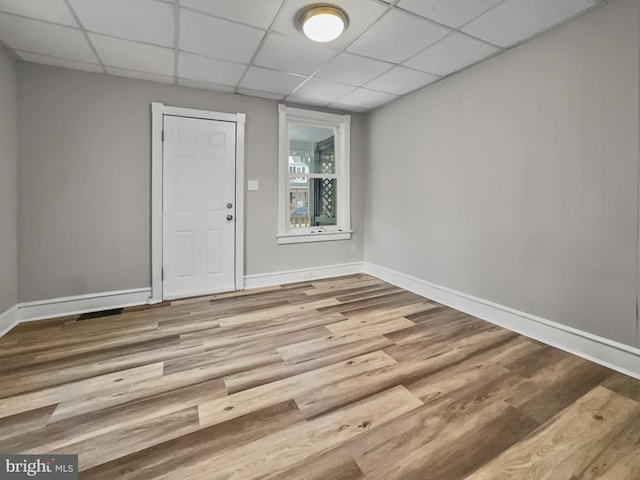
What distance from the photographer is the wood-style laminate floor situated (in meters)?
1.25

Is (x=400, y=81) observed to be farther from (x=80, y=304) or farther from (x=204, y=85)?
(x=80, y=304)

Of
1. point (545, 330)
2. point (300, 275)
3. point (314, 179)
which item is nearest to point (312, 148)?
point (314, 179)

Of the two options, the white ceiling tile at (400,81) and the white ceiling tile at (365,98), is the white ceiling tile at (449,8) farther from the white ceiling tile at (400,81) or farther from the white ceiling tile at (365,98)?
the white ceiling tile at (365,98)

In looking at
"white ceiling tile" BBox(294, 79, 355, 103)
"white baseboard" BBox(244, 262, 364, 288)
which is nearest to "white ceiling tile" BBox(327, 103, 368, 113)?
"white ceiling tile" BBox(294, 79, 355, 103)

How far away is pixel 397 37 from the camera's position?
2.34m

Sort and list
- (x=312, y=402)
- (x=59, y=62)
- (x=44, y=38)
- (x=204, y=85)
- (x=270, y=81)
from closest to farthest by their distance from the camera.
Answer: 1. (x=312, y=402)
2. (x=44, y=38)
3. (x=59, y=62)
4. (x=270, y=81)
5. (x=204, y=85)

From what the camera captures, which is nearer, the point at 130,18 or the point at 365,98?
the point at 130,18

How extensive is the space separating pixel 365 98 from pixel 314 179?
1.29 meters

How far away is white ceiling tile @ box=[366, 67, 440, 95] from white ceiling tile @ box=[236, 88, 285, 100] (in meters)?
1.10

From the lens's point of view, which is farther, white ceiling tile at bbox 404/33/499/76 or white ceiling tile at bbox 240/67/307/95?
white ceiling tile at bbox 240/67/307/95

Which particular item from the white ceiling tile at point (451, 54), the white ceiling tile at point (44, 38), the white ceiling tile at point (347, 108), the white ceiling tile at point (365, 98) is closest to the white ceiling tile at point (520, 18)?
the white ceiling tile at point (451, 54)

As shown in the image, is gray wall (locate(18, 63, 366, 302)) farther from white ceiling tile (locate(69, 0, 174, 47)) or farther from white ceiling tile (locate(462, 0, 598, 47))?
white ceiling tile (locate(462, 0, 598, 47))

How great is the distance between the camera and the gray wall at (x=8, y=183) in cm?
246

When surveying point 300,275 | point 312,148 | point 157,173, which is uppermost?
point 312,148
